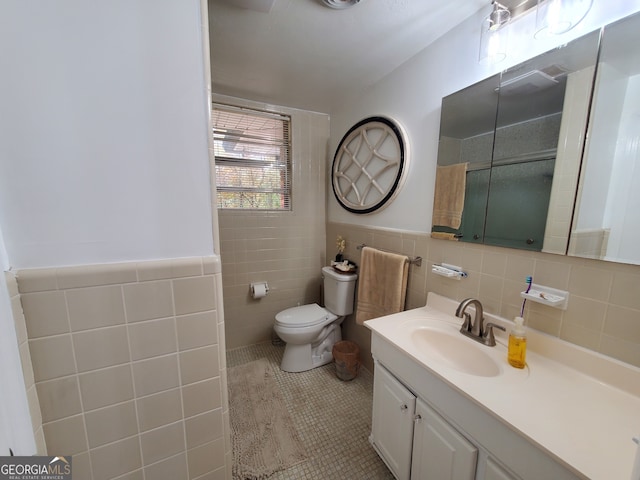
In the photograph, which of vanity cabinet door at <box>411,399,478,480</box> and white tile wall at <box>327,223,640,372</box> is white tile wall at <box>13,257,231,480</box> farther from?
white tile wall at <box>327,223,640,372</box>

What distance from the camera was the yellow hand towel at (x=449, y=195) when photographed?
3.98 ft

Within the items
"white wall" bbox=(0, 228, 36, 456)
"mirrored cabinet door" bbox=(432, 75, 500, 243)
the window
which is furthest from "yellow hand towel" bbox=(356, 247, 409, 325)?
"white wall" bbox=(0, 228, 36, 456)

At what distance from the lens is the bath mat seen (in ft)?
4.15

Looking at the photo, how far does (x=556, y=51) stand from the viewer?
877 millimetres

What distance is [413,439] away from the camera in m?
1.01

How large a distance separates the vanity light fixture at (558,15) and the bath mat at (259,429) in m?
2.24

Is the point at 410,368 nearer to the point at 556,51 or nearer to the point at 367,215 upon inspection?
the point at 367,215

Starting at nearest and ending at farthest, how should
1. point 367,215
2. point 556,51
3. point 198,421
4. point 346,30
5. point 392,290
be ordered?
1. point 198,421
2. point 556,51
3. point 346,30
4. point 392,290
5. point 367,215

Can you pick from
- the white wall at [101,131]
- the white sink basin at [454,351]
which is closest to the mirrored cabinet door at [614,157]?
the white sink basin at [454,351]

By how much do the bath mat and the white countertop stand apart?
3.14 ft

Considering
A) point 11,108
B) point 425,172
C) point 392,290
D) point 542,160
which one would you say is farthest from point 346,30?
point 392,290

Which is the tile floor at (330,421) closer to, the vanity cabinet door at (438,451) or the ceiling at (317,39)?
the vanity cabinet door at (438,451)

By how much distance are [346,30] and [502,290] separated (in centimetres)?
150

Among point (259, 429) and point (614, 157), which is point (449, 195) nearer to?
point (614, 157)
